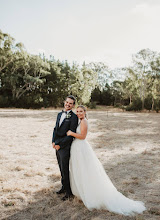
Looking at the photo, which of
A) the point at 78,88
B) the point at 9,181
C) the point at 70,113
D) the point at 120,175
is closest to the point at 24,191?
the point at 9,181

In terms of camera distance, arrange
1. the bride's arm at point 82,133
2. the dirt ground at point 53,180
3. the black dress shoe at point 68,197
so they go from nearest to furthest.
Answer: the dirt ground at point 53,180 < the bride's arm at point 82,133 < the black dress shoe at point 68,197

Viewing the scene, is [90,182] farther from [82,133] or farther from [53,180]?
[53,180]

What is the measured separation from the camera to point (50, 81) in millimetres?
36875

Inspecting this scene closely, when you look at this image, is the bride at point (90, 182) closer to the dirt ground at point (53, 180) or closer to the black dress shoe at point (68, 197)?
the dirt ground at point (53, 180)

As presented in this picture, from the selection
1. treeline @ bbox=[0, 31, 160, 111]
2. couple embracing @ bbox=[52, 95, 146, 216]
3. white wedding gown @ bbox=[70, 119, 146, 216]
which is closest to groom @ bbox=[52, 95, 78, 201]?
couple embracing @ bbox=[52, 95, 146, 216]

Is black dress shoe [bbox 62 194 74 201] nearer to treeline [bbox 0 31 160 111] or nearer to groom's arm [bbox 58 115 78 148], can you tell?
groom's arm [bbox 58 115 78 148]

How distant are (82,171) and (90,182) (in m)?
0.22

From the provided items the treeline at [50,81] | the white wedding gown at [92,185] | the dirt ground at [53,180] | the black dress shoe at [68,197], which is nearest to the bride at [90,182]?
the white wedding gown at [92,185]

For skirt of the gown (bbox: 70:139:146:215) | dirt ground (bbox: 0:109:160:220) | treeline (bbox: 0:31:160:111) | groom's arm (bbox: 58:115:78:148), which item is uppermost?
treeline (bbox: 0:31:160:111)

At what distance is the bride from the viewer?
3.16 metres

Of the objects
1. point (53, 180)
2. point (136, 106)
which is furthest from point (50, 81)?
point (53, 180)

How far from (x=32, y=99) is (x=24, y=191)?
30988 mm

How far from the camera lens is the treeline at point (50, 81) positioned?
3092cm

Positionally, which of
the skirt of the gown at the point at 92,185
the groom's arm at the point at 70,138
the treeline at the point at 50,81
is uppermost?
the treeline at the point at 50,81
